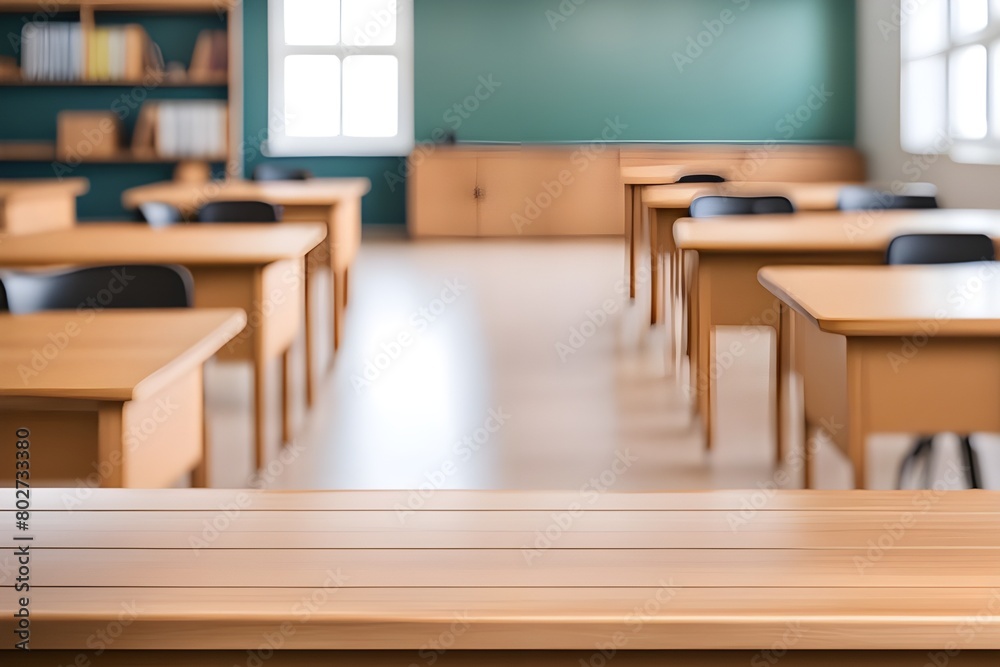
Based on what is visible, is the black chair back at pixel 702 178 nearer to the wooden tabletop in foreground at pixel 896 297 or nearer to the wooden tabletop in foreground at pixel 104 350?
the wooden tabletop in foreground at pixel 896 297

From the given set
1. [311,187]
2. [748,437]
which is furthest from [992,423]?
[311,187]

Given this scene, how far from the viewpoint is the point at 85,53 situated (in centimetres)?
993

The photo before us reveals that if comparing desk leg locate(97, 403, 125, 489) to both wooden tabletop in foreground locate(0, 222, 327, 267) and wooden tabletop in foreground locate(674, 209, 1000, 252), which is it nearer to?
wooden tabletop in foreground locate(0, 222, 327, 267)

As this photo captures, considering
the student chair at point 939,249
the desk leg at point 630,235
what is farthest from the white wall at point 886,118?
the student chair at point 939,249

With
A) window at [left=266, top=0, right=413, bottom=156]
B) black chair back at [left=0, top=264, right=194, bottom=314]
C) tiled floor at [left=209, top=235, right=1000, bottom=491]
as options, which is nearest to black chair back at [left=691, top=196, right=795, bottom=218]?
tiled floor at [left=209, top=235, right=1000, bottom=491]

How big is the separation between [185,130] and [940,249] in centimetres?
794

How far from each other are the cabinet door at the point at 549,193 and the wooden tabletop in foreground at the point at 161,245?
22.4ft

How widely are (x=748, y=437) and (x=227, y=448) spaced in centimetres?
157

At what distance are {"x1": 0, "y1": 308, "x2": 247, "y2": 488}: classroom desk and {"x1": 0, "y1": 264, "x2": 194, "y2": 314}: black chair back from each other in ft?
1.29

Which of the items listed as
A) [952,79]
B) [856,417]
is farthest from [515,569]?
[952,79]

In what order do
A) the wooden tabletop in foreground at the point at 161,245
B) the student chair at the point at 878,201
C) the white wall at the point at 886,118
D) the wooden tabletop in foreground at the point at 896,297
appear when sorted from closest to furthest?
the wooden tabletop in foreground at the point at 896,297 → the wooden tabletop in foreground at the point at 161,245 → the student chair at the point at 878,201 → the white wall at the point at 886,118

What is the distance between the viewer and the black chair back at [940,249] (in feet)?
10.0

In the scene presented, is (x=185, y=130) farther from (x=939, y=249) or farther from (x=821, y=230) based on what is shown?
(x=939, y=249)

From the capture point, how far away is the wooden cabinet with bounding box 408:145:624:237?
10.8 meters
